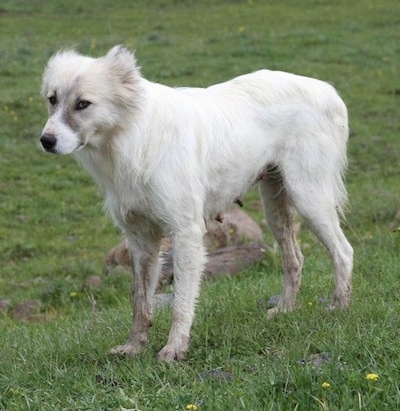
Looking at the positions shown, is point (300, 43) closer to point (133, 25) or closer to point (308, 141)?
point (133, 25)

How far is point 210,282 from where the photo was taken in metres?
7.96

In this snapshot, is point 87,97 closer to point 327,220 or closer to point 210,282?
point 327,220

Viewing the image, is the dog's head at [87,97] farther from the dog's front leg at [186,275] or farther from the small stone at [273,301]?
the small stone at [273,301]

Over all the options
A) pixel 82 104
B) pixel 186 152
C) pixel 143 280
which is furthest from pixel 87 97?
pixel 143 280

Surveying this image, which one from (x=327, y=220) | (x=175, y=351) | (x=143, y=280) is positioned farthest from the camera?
(x=327, y=220)

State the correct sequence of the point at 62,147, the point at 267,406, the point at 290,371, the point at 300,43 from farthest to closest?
the point at 300,43 < the point at 62,147 < the point at 290,371 < the point at 267,406

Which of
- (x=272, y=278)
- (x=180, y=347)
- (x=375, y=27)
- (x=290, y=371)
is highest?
(x=290, y=371)

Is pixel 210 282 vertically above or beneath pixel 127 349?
beneath

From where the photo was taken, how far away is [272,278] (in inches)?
302

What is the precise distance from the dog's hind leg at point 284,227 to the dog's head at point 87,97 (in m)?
1.39

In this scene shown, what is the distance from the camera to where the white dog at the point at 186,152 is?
Result: 5289 millimetres

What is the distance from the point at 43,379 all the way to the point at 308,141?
88.8 inches

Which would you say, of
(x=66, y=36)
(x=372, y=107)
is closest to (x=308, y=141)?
(x=372, y=107)

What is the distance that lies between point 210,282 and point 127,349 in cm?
243
